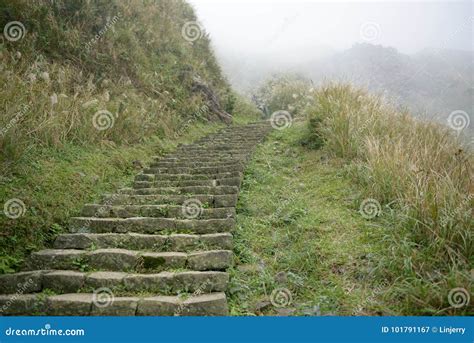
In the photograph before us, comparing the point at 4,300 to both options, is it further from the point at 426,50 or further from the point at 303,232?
the point at 426,50

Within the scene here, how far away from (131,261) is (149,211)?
107 cm

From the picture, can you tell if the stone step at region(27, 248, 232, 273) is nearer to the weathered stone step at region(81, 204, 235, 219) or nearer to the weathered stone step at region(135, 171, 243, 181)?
the weathered stone step at region(81, 204, 235, 219)

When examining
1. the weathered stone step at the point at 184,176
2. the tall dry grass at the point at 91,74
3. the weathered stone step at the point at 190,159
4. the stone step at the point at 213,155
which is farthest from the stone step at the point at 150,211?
the stone step at the point at 213,155

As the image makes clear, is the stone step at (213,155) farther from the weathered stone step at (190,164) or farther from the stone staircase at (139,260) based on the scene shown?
the stone staircase at (139,260)

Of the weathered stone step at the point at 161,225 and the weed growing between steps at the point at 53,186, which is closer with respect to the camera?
the weed growing between steps at the point at 53,186

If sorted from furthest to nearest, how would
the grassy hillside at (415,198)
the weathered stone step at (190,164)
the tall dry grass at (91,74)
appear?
1. the weathered stone step at (190,164)
2. the tall dry grass at (91,74)
3. the grassy hillside at (415,198)

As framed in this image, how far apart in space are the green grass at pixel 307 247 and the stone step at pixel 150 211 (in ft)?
1.04

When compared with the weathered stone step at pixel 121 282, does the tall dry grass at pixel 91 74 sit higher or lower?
higher

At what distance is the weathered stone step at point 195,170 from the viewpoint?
6035mm

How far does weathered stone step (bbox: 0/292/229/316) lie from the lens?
3051 mm

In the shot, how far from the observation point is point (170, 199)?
4910mm

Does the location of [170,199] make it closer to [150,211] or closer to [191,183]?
[150,211]

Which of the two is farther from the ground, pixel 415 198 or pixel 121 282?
pixel 415 198

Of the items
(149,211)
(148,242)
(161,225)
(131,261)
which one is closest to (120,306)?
(131,261)
